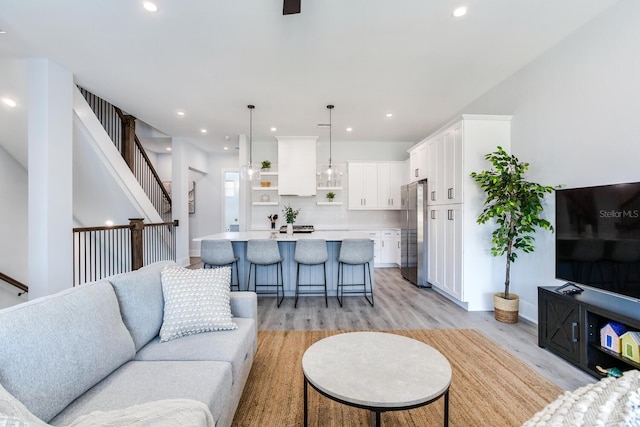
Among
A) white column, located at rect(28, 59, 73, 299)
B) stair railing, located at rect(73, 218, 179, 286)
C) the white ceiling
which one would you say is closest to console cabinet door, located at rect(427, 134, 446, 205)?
the white ceiling

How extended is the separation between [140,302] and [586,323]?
10.8 ft

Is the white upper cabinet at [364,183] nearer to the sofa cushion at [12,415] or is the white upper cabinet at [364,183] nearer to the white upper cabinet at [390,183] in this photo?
the white upper cabinet at [390,183]

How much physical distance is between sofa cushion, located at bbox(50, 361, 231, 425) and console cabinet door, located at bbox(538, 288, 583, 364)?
2694 mm

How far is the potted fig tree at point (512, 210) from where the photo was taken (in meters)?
2.96

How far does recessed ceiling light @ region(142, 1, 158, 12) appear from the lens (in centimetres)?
225

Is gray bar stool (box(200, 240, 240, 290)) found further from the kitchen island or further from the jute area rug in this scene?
the jute area rug

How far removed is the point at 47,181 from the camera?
10.0ft

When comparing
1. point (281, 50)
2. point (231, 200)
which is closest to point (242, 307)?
point (281, 50)

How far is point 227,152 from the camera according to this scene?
7.68m

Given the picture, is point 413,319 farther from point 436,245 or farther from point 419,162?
point 419,162

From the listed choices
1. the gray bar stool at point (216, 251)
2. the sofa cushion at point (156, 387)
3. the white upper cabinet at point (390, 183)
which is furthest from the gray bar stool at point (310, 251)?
the white upper cabinet at point (390, 183)

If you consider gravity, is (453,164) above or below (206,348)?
above

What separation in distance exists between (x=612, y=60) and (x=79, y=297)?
4193 mm

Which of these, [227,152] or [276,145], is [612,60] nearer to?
[276,145]
